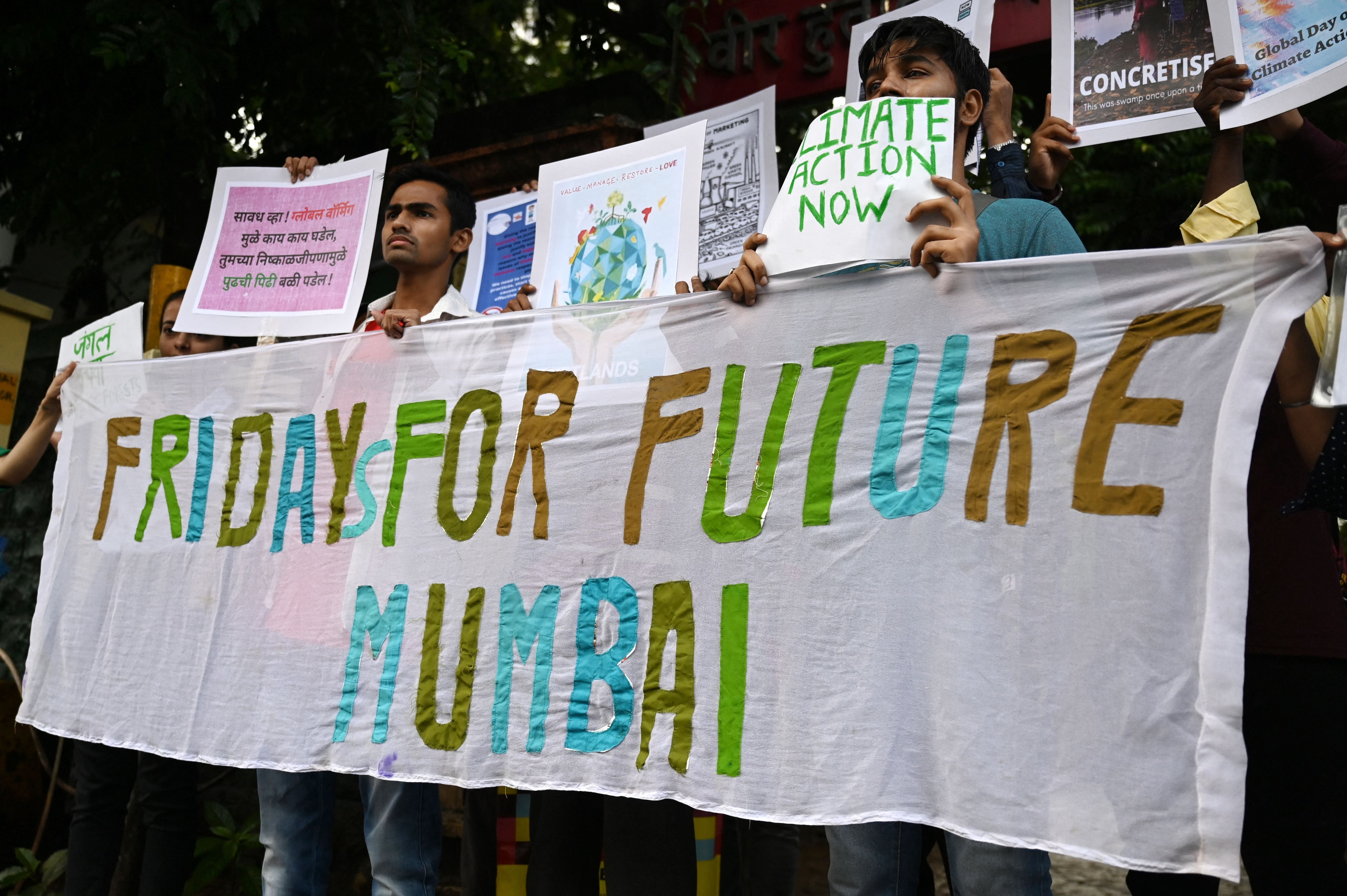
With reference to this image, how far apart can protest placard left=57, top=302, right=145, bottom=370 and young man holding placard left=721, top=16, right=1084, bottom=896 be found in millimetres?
2112

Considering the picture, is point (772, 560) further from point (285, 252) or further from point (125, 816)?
point (125, 816)

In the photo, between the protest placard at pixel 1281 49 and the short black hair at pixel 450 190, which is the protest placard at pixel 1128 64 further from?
the short black hair at pixel 450 190

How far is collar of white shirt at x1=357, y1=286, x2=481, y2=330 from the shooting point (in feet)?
10.3

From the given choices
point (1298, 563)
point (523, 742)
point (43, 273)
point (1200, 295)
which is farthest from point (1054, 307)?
point (43, 273)

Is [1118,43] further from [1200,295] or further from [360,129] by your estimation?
[360,129]

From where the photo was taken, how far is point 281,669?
2.78m

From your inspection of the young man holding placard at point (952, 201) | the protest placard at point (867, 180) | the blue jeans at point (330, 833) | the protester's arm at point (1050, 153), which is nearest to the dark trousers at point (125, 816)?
the blue jeans at point (330, 833)

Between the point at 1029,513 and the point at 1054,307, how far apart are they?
383 millimetres

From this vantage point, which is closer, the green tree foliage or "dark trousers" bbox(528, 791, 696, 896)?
"dark trousers" bbox(528, 791, 696, 896)

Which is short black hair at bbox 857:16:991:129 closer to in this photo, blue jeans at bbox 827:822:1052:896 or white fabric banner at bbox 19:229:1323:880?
white fabric banner at bbox 19:229:1323:880

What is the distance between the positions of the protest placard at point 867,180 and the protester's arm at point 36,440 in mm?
2459

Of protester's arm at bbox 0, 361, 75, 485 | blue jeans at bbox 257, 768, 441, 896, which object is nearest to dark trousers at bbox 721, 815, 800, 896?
blue jeans at bbox 257, 768, 441, 896

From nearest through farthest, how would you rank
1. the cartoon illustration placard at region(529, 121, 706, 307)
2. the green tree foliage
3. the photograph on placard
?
the photograph on placard, the cartoon illustration placard at region(529, 121, 706, 307), the green tree foliage

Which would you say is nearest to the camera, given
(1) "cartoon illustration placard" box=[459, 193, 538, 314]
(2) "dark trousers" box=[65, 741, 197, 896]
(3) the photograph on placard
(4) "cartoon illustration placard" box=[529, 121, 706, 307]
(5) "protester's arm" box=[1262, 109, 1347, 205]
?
(5) "protester's arm" box=[1262, 109, 1347, 205]
